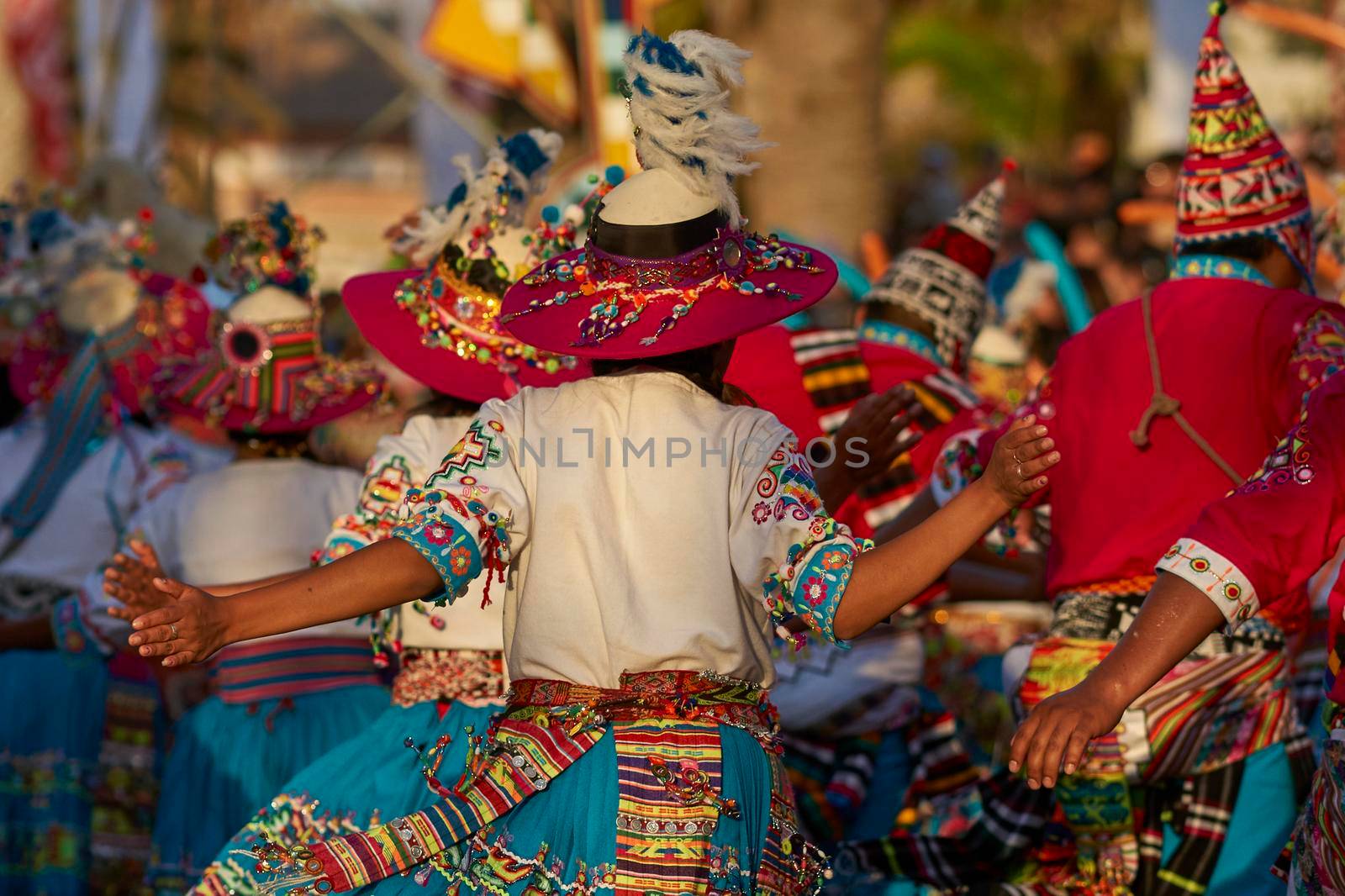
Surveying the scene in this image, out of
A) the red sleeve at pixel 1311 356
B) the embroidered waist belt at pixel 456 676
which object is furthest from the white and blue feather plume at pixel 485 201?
the red sleeve at pixel 1311 356

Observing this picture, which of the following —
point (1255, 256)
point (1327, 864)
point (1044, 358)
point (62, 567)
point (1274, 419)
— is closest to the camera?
point (1327, 864)

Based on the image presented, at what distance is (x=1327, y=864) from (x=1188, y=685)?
1207 mm

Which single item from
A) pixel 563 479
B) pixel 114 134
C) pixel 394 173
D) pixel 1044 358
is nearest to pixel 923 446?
pixel 563 479

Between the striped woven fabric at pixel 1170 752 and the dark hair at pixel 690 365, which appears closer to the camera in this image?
the dark hair at pixel 690 365

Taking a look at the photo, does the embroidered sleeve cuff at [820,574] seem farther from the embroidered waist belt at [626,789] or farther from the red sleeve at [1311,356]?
the red sleeve at [1311,356]

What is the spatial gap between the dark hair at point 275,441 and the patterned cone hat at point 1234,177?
2.75 meters

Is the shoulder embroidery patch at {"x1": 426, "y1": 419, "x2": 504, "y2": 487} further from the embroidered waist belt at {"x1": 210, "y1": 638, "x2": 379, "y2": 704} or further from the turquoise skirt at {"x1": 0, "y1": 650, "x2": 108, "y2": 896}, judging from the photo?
the turquoise skirt at {"x1": 0, "y1": 650, "x2": 108, "y2": 896}

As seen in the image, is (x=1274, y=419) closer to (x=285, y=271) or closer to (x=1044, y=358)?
(x=285, y=271)

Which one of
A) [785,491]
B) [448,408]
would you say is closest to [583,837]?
[785,491]

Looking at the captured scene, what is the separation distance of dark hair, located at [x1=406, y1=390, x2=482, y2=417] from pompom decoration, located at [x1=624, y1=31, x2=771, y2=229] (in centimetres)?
129

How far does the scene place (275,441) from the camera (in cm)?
589

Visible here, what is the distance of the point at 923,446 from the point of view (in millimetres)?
5926

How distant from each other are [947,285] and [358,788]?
2787 millimetres

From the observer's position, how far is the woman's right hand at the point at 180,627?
3.21m
